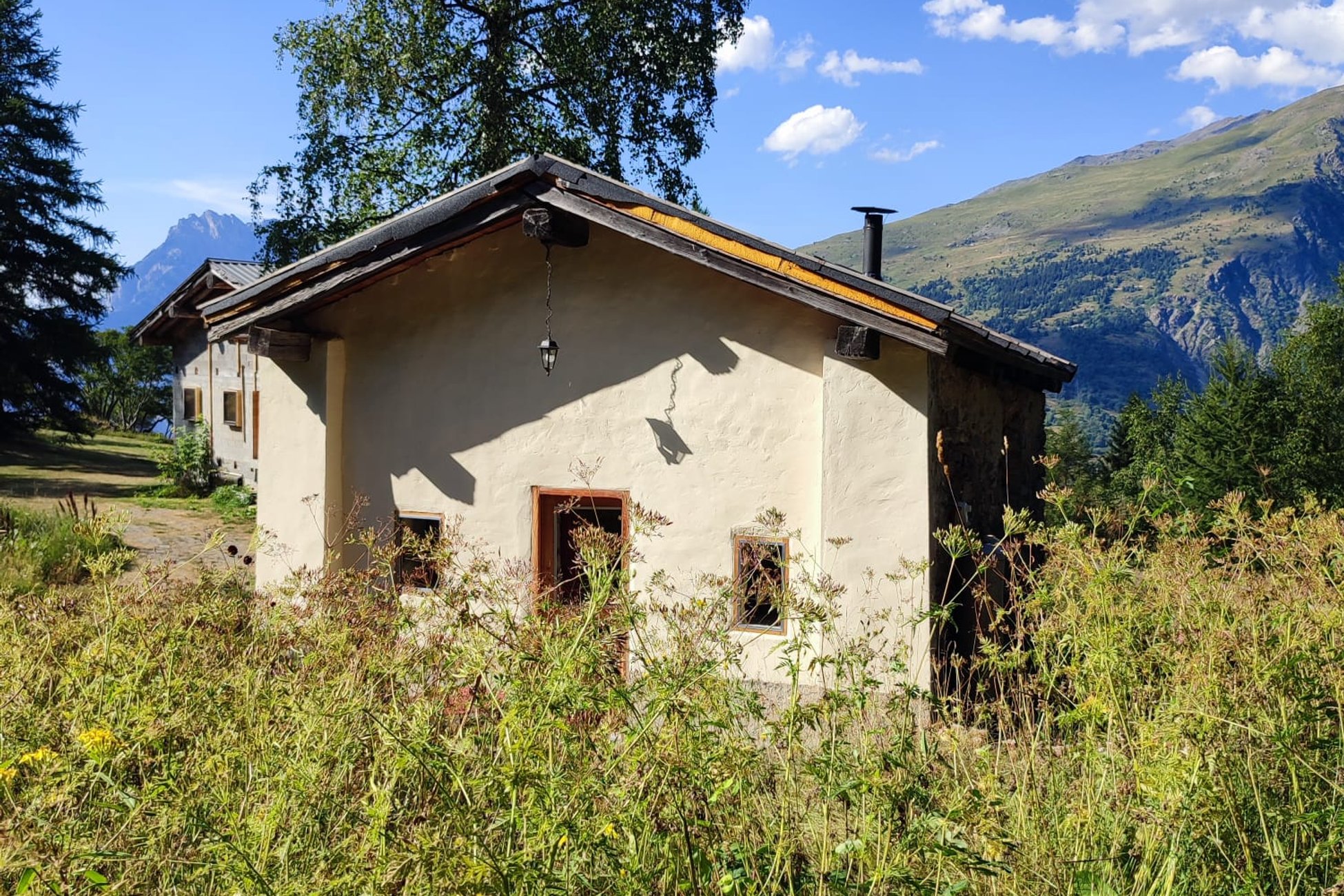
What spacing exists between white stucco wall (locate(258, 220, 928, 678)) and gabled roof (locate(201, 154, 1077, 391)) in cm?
43

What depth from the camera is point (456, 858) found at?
90.4 inches

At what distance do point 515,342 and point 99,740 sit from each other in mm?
6395

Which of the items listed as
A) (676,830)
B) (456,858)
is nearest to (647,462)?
(676,830)

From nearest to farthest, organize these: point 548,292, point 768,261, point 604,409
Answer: point 768,261 < point 604,409 < point 548,292

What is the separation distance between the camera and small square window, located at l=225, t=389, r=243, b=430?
72.7ft

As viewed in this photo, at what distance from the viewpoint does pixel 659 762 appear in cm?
262

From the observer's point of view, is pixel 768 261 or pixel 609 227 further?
pixel 609 227

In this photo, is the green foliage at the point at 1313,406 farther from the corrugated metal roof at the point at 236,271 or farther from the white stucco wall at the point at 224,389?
the corrugated metal roof at the point at 236,271

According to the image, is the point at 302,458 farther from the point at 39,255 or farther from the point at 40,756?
the point at 39,255

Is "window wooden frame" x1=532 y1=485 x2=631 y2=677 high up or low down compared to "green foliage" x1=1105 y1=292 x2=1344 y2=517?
down

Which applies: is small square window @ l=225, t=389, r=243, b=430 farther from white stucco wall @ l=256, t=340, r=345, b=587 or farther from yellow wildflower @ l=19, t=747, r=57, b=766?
yellow wildflower @ l=19, t=747, r=57, b=766

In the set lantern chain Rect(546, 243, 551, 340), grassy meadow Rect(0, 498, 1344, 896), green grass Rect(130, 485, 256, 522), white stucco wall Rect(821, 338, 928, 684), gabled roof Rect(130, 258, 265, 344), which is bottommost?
green grass Rect(130, 485, 256, 522)

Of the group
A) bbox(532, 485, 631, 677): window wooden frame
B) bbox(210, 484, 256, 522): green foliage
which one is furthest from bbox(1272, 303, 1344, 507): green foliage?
bbox(210, 484, 256, 522): green foliage

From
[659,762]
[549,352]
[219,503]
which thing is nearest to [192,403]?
[219,503]
